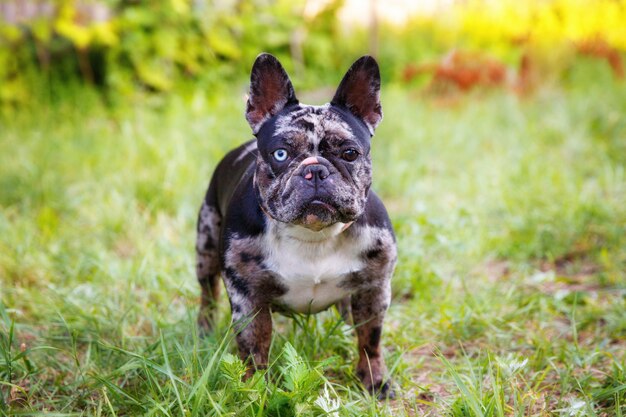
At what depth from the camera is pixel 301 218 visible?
7.86ft

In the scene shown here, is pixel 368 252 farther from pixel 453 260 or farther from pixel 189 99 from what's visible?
pixel 189 99

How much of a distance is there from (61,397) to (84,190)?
2886 millimetres

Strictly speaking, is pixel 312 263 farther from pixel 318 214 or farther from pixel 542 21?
pixel 542 21

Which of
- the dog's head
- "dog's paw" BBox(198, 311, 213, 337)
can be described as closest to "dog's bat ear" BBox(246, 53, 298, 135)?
the dog's head

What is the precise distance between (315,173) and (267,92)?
498 mm

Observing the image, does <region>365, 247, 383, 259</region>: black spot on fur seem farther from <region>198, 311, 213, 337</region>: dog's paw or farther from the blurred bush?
the blurred bush

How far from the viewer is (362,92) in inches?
106

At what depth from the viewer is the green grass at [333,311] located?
8.44ft

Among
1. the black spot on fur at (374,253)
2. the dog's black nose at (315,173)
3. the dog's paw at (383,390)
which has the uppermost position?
the dog's black nose at (315,173)

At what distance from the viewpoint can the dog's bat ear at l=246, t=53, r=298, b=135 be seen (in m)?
2.63

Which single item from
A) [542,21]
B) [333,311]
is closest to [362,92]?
[333,311]

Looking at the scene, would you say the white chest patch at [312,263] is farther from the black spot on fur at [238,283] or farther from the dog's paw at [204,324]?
the dog's paw at [204,324]

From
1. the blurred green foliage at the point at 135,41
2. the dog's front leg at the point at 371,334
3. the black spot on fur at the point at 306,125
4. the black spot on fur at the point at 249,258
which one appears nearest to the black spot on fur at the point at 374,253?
the dog's front leg at the point at 371,334

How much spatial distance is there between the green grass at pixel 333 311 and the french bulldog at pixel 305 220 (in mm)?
208
